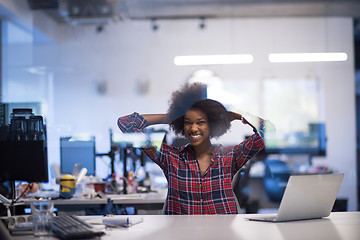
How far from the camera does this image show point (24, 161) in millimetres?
1974

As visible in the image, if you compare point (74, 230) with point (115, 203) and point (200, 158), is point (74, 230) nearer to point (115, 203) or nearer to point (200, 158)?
point (200, 158)

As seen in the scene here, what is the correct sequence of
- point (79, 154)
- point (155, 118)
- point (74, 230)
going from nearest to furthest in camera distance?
point (74, 230)
point (155, 118)
point (79, 154)

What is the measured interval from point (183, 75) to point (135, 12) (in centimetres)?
104

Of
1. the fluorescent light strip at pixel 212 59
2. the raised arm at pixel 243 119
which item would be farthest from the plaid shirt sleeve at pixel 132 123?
the fluorescent light strip at pixel 212 59

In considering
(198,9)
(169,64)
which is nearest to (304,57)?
(198,9)

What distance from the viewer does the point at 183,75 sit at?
6059mm

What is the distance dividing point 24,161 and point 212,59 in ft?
14.0

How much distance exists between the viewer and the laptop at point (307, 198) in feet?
5.48

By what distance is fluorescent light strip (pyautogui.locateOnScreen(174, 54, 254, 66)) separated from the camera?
19.6ft

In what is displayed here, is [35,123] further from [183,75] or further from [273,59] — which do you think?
[273,59]

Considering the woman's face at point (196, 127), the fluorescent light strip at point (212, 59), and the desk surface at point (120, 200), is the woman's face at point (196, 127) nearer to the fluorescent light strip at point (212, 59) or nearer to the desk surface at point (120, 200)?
the desk surface at point (120, 200)

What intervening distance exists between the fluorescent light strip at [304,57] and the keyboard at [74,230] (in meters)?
4.89

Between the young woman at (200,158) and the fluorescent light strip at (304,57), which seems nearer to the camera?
the young woman at (200,158)

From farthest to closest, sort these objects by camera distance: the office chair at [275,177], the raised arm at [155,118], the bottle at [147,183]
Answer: the office chair at [275,177], the bottle at [147,183], the raised arm at [155,118]
